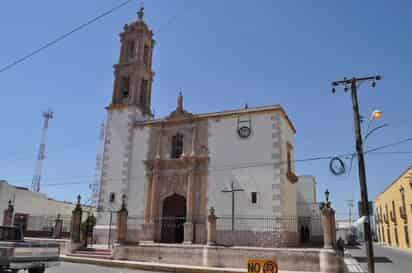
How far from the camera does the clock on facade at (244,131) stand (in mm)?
21275

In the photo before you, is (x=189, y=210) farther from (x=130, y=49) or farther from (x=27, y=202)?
(x=27, y=202)

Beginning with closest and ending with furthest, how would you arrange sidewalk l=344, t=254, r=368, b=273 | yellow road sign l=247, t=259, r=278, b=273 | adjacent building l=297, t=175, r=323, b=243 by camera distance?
yellow road sign l=247, t=259, r=278, b=273
sidewalk l=344, t=254, r=368, b=273
adjacent building l=297, t=175, r=323, b=243

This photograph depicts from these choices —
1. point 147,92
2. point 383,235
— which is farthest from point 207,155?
point 383,235

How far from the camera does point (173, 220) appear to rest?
72.6 feet

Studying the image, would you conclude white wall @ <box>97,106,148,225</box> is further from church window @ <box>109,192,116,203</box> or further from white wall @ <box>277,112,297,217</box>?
white wall @ <box>277,112,297,217</box>

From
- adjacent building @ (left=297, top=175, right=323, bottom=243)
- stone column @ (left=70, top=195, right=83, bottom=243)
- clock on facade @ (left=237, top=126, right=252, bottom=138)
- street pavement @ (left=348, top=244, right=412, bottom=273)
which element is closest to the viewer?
street pavement @ (left=348, top=244, right=412, bottom=273)

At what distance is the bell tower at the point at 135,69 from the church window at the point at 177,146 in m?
4.17

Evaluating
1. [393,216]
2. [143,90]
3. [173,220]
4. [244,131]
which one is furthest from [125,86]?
[393,216]

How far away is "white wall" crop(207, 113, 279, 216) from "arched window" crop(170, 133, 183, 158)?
7.16 ft

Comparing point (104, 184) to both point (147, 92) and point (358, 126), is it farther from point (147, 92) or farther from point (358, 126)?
point (358, 126)

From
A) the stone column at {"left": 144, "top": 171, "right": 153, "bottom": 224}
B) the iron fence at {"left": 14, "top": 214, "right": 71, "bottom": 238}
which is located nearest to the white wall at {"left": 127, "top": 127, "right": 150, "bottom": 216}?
the stone column at {"left": 144, "top": 171, "right": 153, "bottom": 224}

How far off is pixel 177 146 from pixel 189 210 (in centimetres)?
455

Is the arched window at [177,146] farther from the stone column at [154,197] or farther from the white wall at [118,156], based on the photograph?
the white wall at [118,156]

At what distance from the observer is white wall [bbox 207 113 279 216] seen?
19.8 metres
